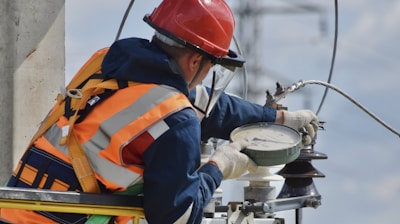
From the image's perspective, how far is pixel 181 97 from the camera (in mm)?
3471

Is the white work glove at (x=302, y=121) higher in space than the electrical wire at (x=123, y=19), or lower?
lower

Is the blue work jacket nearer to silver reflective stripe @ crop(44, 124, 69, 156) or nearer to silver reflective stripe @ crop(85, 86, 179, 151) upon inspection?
silver reflective stripe @ crop(85, 86, 179, 151)

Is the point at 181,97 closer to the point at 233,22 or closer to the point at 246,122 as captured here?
the point at 233,22

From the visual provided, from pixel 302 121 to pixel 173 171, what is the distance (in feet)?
4.35

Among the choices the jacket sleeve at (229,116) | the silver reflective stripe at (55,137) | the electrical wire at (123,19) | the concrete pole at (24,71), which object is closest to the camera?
the silver reflective stripe at (55,137)

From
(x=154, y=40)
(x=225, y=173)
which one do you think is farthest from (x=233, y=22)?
(x=225, y=173)

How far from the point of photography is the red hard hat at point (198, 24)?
3.61m

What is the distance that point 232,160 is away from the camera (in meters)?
3.73

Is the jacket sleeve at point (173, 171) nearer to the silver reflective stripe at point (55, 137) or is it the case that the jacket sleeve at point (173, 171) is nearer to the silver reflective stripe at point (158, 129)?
the silver reflective stripe at point (158, 129)

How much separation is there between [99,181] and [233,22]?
2.69ft

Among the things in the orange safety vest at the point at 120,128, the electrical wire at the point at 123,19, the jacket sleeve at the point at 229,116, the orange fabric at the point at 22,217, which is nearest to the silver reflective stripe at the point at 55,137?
the orange safety vest at the point at 120,128

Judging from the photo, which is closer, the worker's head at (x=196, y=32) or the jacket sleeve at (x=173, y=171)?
the jacket sleeve at (x=173, y=171)

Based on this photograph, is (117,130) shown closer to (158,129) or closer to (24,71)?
(158,129)

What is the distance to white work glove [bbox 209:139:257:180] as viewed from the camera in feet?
12.1
